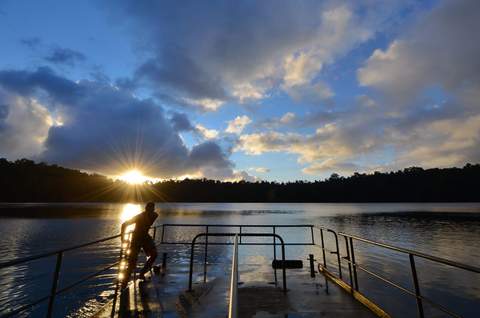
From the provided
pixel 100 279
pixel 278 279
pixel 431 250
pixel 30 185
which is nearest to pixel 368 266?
pixel 431 250

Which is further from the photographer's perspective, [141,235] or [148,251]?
[148,251]

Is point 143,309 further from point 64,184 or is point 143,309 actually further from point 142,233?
point 64,184

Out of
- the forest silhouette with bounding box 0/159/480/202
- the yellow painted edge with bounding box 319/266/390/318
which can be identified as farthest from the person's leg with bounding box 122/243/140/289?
the forest silhouette with bounding box 0/159/480/202

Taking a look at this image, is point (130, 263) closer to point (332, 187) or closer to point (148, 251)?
point (148, 251)

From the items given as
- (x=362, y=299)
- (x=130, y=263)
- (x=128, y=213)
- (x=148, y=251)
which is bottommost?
(x=128, y=213)

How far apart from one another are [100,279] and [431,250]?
26.1 meters

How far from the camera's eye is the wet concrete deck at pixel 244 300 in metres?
5.66

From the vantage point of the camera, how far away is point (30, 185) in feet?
507

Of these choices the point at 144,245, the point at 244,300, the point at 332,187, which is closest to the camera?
Answer: the point at 244,300

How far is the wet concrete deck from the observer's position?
5660mm

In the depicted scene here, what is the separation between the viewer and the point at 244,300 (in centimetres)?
648

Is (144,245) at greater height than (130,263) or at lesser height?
greater

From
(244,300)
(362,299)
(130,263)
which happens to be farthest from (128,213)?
(362,299)

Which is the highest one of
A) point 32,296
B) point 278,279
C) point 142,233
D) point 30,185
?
point 30,185
